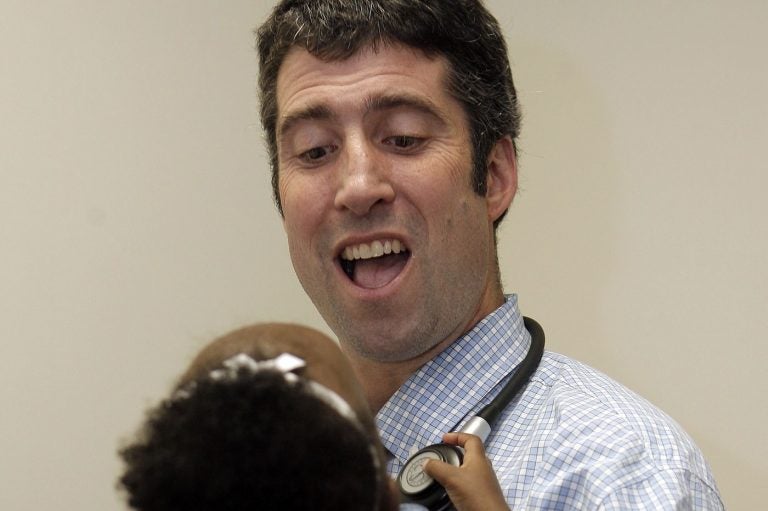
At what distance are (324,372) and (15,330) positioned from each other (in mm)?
903

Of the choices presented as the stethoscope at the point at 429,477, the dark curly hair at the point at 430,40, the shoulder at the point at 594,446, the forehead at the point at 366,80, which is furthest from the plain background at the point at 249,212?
the stethoscope at the point at 429,477

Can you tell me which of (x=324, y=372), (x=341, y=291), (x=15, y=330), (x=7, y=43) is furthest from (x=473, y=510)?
(x=7, y=43)

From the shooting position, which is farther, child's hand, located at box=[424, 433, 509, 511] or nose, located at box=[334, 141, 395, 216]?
nose, located at box=[334, 141, 395, 216]

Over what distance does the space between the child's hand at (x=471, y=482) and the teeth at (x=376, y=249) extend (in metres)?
0.26

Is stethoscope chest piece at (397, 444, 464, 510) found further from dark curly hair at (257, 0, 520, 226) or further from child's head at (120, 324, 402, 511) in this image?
dark curly hair at (257, 0, 520, 226)

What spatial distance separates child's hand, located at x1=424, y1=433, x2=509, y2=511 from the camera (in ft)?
2.10

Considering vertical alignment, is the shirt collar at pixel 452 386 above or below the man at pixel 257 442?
below

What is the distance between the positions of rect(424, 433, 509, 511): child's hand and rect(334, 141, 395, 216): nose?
28 centimetres

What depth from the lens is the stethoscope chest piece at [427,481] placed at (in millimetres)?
685

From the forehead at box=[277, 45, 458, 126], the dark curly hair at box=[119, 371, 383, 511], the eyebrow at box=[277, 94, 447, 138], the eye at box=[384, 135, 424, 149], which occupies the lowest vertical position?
the dark curly hair at box=[119, 371, 383, 511]

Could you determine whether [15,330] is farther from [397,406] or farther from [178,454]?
[178,454]

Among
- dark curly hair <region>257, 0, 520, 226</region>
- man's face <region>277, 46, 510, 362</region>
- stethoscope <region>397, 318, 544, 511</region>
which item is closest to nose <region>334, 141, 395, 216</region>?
man's face <region>277, 46, 510, 362</region>

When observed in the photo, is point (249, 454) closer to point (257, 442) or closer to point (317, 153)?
point (257, 442)

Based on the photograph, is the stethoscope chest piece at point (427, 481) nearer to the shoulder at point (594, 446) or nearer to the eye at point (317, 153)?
the shoulder at point (594, 446)
